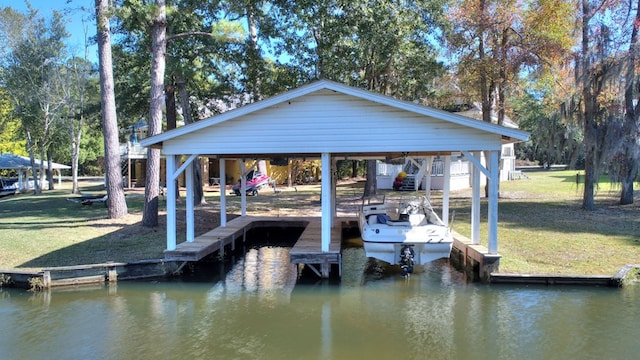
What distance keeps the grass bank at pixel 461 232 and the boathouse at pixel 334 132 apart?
6.03ft

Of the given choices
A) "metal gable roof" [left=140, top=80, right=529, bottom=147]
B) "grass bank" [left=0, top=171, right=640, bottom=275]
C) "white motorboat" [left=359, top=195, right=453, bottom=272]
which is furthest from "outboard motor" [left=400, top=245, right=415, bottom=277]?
"metal gable roof" [left=140, top=80, right=529, bottom=147]

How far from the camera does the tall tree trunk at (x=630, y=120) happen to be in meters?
14.5

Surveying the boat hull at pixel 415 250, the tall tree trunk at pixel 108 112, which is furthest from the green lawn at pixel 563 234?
the tall tree trunk at pixel 108 112

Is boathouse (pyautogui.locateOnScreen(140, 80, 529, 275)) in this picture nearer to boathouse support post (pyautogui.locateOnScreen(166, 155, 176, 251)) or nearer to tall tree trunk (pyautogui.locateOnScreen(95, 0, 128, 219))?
boathouse support post (pyautogui.locateOnScreen(166, 155, 176, 251))

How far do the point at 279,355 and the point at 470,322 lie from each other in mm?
2925

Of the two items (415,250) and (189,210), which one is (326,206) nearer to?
(415,250)

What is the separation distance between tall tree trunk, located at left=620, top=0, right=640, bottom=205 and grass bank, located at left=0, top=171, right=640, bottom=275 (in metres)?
1.42

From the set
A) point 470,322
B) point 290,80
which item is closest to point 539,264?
point 470,322

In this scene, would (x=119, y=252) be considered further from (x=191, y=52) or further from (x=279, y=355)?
(x=191, y=52)

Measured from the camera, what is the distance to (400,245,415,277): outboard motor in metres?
8.82

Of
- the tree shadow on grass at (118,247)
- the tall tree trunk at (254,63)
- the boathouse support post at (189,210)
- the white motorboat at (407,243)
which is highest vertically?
the tall tree trunk at (254,63)

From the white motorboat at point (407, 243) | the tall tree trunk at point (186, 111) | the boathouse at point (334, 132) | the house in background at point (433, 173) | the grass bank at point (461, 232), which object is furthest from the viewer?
the house in background at point (433, 173)

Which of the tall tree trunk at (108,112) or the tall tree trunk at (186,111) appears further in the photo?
the tall tree trunk at (186,111)

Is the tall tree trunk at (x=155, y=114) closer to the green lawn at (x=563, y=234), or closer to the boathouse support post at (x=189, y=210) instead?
the boathouse support post at (x=189, y=210)
